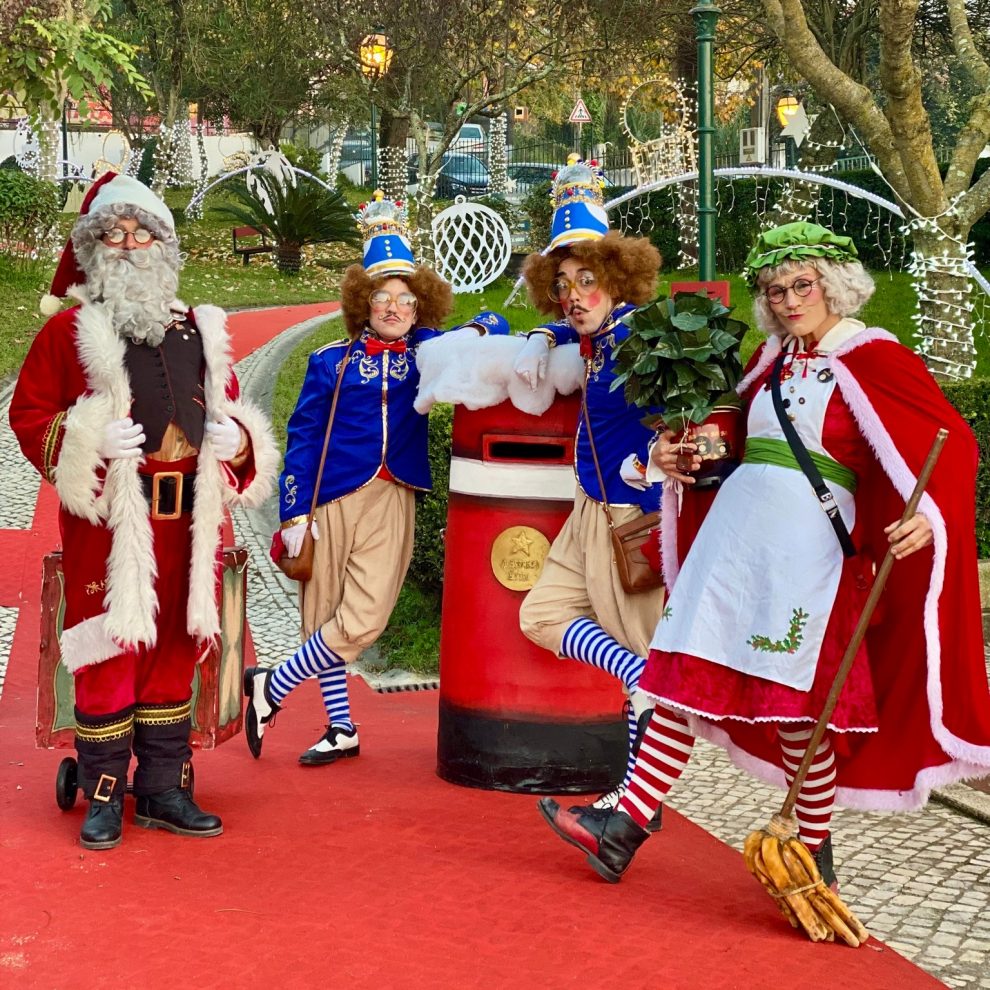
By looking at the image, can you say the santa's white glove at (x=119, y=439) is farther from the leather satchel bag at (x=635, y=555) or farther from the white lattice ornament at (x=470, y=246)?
the white lattice ornament at (x=470, y=246)

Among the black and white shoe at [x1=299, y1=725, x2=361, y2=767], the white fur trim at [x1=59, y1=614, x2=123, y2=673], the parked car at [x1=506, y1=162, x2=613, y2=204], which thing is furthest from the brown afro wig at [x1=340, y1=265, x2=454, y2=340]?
the parked car at [x1=506, y1=162, x2=613, y2=204]

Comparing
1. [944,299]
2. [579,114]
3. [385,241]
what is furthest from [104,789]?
[579,114]

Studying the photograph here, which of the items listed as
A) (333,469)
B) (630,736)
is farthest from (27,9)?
(630,736)

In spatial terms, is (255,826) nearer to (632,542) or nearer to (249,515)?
(632,542)

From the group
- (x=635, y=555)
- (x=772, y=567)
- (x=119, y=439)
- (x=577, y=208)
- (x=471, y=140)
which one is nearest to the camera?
(x=772, y=567)

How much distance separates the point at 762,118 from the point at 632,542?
100ft

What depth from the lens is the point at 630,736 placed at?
4.91 meters

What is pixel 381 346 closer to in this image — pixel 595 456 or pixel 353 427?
pixel 353 427

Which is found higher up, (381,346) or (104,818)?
(381,346)

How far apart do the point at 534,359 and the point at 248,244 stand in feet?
78.3

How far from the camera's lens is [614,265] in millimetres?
4762

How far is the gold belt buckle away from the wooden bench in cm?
2114

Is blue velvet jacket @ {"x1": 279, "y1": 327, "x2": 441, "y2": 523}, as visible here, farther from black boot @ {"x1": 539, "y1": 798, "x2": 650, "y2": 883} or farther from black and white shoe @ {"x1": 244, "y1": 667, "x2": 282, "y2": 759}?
black boot @ {"x1": 539, "y1": 798, "x2": 650, "y2": 883}

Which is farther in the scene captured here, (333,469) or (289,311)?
(289,311)
